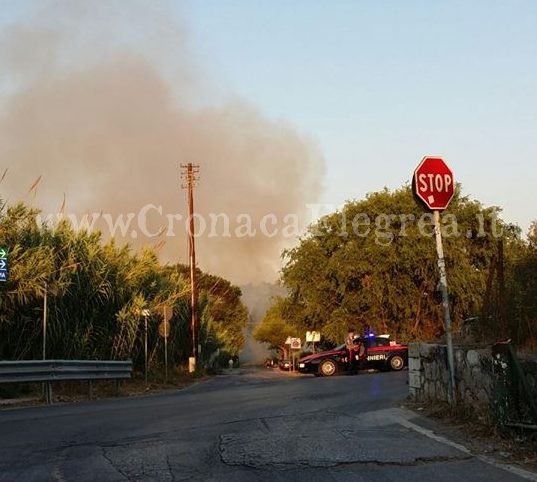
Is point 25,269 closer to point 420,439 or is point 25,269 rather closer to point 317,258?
point 420,439

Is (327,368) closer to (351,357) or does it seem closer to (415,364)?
(351,357)

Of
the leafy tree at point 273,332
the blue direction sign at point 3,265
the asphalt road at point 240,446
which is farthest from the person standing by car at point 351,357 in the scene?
the leafy tree at point 273,332

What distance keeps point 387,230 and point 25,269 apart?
2693 cm

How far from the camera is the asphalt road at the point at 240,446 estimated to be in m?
6.62

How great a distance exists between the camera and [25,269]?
19.3 m

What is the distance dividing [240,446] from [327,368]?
69.2 feet

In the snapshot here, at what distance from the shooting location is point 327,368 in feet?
94.2

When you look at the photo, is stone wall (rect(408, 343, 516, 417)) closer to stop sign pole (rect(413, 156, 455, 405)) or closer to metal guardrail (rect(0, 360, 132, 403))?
stop sign pole (rect(413, 156, 455, 405))

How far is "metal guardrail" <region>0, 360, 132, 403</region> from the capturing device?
14.7 metres

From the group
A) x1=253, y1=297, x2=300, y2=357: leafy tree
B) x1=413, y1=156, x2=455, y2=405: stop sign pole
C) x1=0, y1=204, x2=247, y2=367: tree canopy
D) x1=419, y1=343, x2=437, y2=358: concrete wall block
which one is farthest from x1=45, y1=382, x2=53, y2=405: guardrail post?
x1=253, y1=297, x2=300, y2=357: leafy tree

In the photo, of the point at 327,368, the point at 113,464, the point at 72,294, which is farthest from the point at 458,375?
the point at 327,368

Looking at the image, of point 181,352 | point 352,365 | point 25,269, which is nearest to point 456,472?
point 25,269

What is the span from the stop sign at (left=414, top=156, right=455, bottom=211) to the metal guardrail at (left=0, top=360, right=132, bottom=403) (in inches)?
378

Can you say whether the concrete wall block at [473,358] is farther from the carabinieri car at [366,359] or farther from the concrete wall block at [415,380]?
the carabinieri car at [366,359]
